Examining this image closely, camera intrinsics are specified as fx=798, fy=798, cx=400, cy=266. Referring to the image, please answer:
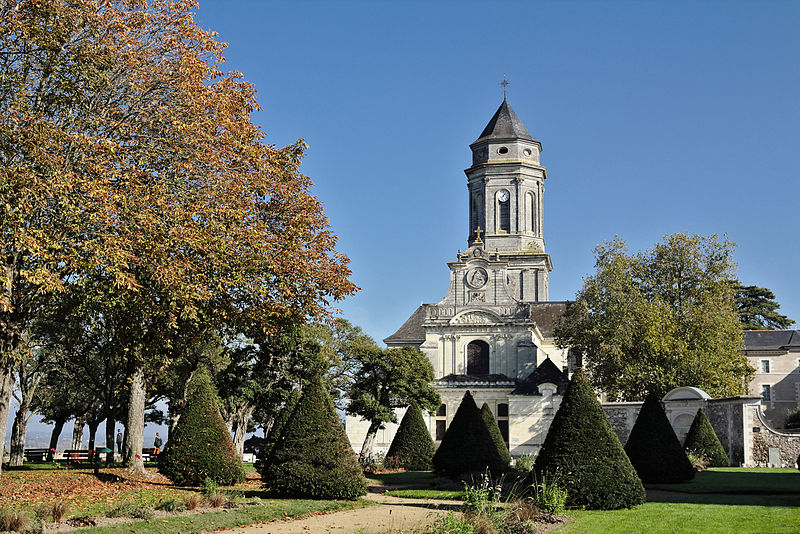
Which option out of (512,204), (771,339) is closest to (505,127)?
(512,204)

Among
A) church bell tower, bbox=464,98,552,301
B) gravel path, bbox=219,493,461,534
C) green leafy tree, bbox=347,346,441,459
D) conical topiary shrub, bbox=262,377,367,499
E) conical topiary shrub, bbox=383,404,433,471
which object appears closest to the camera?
gravel path, bbox=219,493,461,534

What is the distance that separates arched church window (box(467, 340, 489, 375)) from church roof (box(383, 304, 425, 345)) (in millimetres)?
8064

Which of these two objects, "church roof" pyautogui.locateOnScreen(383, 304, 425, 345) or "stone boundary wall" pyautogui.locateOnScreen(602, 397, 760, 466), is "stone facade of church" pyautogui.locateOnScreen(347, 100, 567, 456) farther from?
"stone boundary wall" pyautogui.locateOnScreen(602, 397, 760, 466)

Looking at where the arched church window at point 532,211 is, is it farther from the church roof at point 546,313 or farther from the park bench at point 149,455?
the park bench at point 149,455

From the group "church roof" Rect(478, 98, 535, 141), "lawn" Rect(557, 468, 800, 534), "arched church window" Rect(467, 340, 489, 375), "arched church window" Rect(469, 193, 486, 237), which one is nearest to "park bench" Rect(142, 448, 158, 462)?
"lawn" Rect(557, 468, 800, 534)

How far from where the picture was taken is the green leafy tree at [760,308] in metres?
75.6

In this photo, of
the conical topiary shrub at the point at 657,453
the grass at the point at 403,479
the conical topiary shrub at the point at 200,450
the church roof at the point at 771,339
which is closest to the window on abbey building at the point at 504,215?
the church roof at the point at 771,339

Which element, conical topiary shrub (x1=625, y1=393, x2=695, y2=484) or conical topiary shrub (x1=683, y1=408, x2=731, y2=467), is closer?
conical topiary shrub (x1=625, y1=393, x2=695, y2=484)

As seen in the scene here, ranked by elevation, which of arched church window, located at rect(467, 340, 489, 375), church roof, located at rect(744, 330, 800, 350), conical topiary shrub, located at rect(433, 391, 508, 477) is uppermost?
church roof, located at rect(744, 330, 800, 350)

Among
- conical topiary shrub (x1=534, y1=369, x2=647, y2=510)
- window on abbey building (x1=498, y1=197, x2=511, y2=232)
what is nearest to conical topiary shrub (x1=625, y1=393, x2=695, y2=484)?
conical topiary shrub (x1=534, y1=369, x2=647, y2=510)

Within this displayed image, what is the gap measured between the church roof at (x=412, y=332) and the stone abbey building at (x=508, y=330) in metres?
0.09

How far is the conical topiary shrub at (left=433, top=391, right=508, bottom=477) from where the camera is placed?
2400 cm

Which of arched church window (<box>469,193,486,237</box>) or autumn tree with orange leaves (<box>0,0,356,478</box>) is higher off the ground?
arched church window (<box>469,193,486,237</box>)

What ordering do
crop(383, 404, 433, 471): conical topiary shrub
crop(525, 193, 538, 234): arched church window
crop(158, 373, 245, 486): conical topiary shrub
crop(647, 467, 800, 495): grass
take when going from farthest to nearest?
crop(525, 193, 538, 234): arched church window
crop(383, 404, 433, 471): conical topiary shrub
crop(158, 373, 245, 486): conical topiary shrub
crop(647, 467, 800, 495): grass
